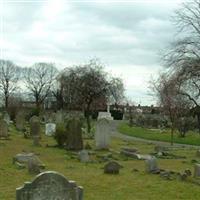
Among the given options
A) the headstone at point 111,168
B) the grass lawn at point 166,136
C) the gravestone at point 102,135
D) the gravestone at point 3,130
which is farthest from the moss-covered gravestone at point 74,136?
the grass lawn at point 166,136

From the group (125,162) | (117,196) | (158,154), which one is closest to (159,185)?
(117,196)

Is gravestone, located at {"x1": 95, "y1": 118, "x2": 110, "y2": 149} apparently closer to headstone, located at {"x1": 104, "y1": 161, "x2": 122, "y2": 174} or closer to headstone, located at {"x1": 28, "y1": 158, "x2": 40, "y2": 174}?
headstone, located at {"x1": 104, "y1": 161, "x2": 122, "y2": 174}

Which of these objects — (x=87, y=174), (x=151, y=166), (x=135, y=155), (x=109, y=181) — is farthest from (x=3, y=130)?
(x=109, y=181)

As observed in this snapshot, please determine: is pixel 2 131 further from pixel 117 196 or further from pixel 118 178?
pixel 117 196

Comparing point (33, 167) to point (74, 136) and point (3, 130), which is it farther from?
point (3, 130)

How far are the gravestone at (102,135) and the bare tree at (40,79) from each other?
64.9 m

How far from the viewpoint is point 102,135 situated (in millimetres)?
27703

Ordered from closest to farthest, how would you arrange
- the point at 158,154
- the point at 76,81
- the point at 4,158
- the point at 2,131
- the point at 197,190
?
the point at 197,190, the point at 4,158, the point at 158,154, the point at 2,131, the point at 76,81

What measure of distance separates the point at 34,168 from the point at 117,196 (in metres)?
4.11

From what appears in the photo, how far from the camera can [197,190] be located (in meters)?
14.1

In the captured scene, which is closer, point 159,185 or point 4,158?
point 159,185

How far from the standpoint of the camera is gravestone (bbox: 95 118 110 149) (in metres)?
27.4

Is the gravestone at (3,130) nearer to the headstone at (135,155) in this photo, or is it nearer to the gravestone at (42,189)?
the headstone at (135,155)

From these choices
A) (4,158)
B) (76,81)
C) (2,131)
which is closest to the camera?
(4,158)
